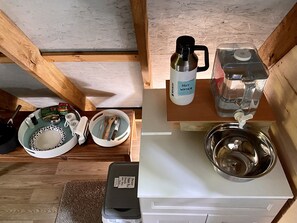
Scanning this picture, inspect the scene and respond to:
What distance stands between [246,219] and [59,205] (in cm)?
121

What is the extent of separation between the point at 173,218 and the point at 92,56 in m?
0.88

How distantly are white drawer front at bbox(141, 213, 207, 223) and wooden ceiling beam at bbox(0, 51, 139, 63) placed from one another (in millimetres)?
774

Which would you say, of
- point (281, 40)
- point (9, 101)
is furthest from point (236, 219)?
point (9, 101)

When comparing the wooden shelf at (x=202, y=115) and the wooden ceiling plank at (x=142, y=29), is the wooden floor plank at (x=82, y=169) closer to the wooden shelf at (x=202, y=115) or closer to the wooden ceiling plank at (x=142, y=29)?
the wooden ceiling plank at (x=142, y=29)

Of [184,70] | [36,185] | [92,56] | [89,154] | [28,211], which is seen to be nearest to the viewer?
[184,70]

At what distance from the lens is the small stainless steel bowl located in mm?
916

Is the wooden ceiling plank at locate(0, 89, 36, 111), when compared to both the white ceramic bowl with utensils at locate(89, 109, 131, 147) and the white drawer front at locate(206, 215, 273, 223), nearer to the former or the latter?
the white ceramic bowl with utensils at locate(89, 109, 131, 147)

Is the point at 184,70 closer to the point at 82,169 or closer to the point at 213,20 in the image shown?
the point at 213,20

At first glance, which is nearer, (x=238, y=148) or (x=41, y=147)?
(x=238, y=148)

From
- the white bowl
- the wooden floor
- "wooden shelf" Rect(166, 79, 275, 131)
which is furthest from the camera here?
the wooden floor

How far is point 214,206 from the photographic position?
0.93 meters

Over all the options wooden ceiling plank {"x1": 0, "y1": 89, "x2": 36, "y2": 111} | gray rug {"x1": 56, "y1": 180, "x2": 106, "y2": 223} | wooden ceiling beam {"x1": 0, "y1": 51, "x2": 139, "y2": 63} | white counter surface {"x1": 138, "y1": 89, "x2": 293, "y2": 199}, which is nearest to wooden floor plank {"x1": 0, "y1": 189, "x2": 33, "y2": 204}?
gray rug {"x1": 56, "y1": 180, "x2": 106, "y2": 223}

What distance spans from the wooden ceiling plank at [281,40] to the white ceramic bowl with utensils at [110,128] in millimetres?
907

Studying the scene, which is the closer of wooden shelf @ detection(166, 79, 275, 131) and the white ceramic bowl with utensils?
wooden shelf @ detection(166, 79, 275, 131)
